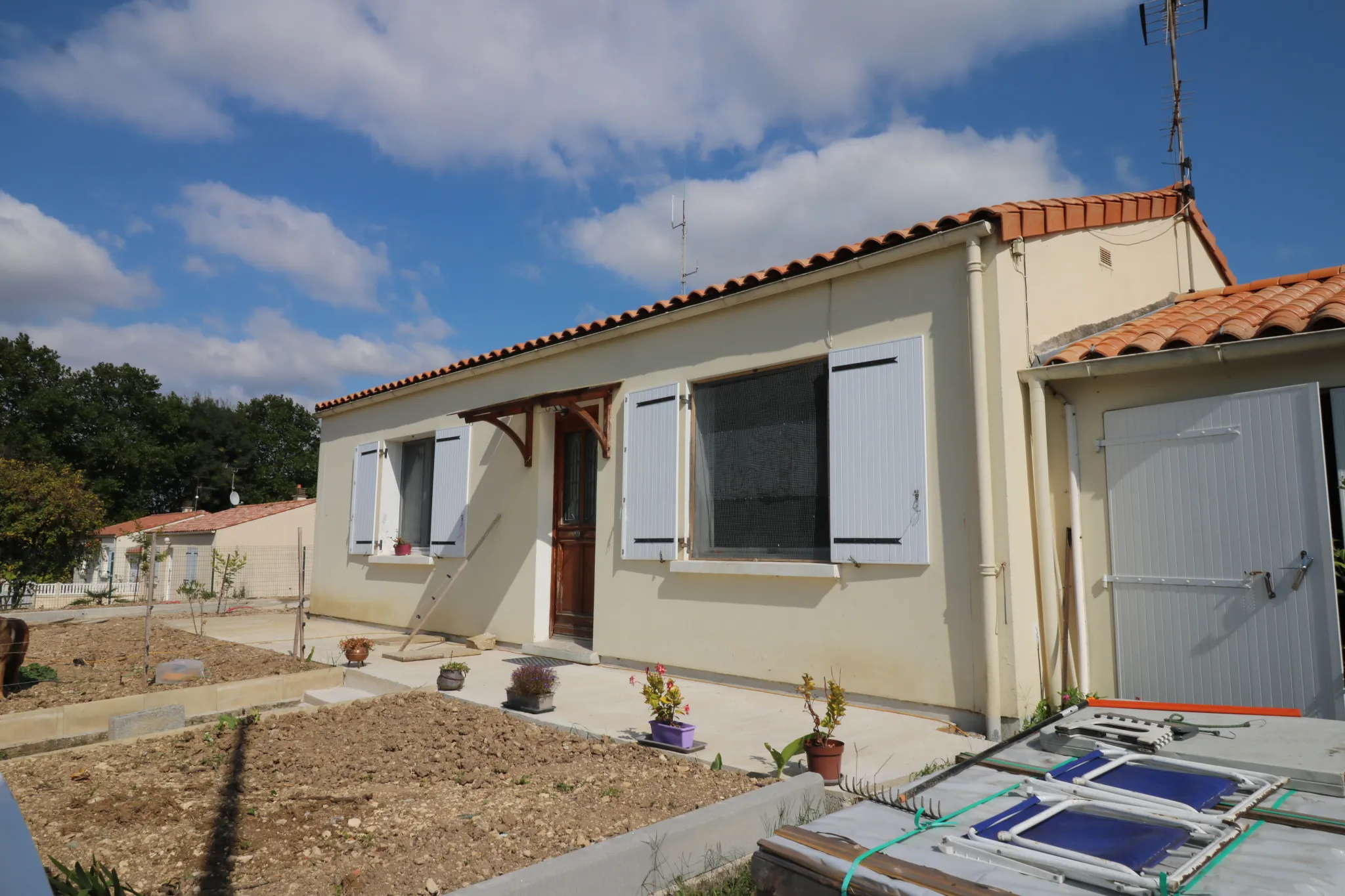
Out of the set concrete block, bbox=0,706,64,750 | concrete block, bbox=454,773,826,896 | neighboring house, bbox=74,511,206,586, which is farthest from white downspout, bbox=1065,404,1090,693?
neighboring house, bbox=74,511,206,586

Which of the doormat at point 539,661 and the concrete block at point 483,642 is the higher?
the concrete block at point 483,642

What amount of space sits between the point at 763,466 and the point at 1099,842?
4.65 metres

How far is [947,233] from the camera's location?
5469 millimetres

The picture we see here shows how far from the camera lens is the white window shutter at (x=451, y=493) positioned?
9.54 m

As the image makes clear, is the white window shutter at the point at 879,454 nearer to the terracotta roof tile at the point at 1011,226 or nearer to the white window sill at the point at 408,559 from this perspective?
the terracotta roof tile at the point at 1011,226

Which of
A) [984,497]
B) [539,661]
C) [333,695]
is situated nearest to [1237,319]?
[984,497]

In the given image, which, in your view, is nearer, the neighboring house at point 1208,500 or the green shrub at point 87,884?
the green shrub at point 87,884

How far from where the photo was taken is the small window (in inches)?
421

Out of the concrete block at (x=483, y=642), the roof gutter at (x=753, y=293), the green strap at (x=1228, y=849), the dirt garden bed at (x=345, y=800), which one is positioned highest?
the roof gutter at (x=753, y=293)

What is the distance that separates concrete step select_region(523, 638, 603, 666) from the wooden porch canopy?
6.07ft

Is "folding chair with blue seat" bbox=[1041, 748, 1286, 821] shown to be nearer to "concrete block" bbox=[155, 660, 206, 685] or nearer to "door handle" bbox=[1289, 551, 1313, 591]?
"door handle" bbox=[1289, 551, 1313, 591]

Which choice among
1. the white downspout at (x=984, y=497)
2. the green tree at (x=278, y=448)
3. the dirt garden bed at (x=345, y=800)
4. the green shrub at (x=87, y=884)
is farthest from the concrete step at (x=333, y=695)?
the green tree at (x=278, y=448)

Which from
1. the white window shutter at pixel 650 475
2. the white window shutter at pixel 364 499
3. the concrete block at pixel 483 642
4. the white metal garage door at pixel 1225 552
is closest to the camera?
the white metal garage door at pixel 1225 552

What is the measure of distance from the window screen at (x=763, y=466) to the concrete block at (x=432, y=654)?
2.89 meters
